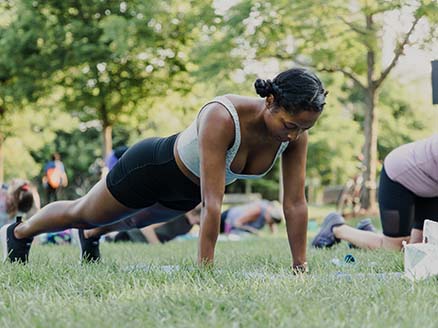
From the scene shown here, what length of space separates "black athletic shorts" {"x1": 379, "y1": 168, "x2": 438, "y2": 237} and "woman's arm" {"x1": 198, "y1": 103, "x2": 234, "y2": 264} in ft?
7.58

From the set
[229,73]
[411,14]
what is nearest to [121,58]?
[229,73]

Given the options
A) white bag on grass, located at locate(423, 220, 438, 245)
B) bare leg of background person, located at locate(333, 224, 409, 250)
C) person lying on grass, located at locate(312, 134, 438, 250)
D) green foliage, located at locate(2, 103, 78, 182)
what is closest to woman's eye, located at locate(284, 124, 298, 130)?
white bag on grass, located at locate(423, 220, 438, 245)

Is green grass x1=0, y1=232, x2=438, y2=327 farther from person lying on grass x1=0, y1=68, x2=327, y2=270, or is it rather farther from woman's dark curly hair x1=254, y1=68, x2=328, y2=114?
woman's dark curly hair x1=254, y1=68, x2=328, y2=114

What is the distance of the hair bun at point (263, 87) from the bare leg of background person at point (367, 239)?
2.67 m

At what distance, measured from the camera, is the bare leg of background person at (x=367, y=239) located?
5.72 metres

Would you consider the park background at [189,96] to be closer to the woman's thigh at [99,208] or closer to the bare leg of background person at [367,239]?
the bare leg of background person at [367,239]

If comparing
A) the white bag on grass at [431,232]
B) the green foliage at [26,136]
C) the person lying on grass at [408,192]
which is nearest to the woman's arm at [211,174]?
the white bag on grass at [431,232]

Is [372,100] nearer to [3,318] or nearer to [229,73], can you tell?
[229,73]

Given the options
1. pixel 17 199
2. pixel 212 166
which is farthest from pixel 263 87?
pixel 17 199

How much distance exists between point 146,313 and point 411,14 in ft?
34.4

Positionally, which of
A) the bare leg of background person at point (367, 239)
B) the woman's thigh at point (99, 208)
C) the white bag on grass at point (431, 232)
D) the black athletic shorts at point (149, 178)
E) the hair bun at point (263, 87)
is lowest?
the bare leg of background person at point (367, 239)

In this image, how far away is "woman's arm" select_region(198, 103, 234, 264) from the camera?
139 inches

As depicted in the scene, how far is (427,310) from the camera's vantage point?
8.05 feet

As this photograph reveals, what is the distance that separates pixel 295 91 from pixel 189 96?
1465 centimetres
